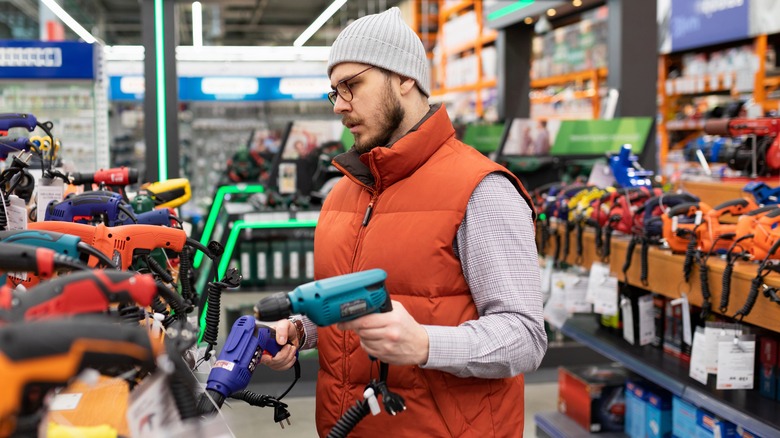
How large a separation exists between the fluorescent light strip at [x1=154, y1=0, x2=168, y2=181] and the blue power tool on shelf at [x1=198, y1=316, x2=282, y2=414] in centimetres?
382

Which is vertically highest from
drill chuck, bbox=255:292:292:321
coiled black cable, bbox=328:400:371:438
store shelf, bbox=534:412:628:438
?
drill chuck, bbox=255:292:292:321

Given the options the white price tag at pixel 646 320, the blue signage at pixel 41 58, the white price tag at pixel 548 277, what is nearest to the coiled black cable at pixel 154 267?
the white price tag at pixel 646 320

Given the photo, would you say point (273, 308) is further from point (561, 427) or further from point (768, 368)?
point (561, 427)

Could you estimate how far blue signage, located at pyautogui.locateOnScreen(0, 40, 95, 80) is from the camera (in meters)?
6.29

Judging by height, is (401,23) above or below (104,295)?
above

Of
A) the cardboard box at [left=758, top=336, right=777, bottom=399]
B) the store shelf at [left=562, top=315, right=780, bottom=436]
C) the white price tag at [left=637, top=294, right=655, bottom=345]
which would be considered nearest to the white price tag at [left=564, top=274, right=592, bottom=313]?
the store shelf at [left=562, top=315, right=780, bottom=436]

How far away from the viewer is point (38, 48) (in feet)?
20.6

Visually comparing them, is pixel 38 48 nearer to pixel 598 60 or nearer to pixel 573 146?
pixel 573 146

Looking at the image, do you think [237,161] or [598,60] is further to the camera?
[598,60]

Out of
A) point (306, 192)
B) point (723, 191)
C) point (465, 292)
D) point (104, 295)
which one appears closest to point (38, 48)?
point (306, 192)

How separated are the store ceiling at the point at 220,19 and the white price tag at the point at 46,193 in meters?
14.8

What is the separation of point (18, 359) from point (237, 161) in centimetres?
767

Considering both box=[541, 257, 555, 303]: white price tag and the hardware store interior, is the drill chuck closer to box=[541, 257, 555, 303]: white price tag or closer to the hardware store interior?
the hardware store interior

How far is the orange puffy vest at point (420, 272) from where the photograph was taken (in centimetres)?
177
